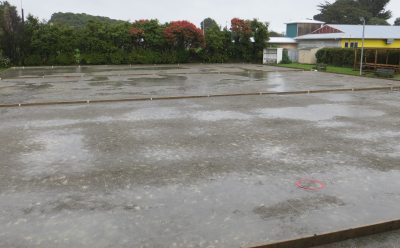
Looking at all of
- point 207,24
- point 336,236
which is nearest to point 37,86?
point 336,236

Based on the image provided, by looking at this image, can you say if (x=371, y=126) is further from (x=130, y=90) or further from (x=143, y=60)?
(x=143, y=60)

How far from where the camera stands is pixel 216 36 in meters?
37.8

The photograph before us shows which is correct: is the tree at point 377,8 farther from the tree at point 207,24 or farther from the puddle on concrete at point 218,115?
the puddle on concrete at point 218,115

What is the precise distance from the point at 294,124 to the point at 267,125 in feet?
2.61

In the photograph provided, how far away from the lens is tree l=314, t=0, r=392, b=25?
67.7 metres

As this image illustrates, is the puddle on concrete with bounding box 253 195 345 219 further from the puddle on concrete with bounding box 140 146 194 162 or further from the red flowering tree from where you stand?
the red flowering tree

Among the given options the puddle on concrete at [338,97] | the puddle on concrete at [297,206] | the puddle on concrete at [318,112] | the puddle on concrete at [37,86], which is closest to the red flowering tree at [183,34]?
the puddle on concrete at [37,86]

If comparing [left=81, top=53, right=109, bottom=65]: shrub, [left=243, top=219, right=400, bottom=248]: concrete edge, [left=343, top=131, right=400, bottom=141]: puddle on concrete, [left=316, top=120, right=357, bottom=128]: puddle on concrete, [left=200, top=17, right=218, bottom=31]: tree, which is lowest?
[left=243, top=219, right=400, bottom=248]: concrete edge

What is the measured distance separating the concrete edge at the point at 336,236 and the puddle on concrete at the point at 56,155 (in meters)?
3.98

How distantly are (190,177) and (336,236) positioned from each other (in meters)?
2.66

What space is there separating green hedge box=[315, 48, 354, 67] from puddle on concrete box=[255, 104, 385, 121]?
61.2ft

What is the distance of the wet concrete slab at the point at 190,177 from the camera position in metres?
4.67

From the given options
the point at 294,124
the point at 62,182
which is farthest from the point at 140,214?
the point at 294,124

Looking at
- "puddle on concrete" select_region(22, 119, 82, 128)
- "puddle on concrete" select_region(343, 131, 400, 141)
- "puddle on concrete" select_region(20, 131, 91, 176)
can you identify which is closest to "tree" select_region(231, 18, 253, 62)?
"puddle on concrete" select_region(22, 119, 82, 128)
